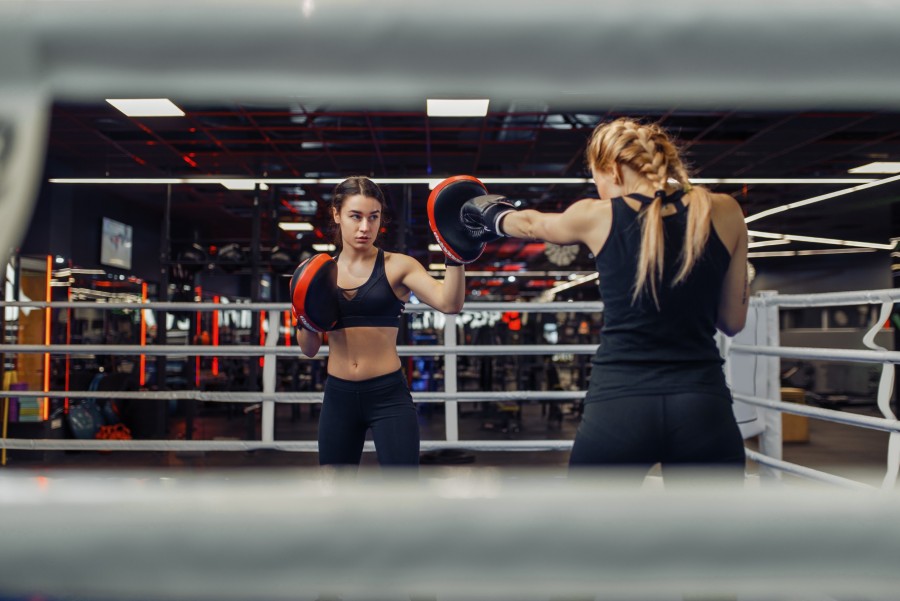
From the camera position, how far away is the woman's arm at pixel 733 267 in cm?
127

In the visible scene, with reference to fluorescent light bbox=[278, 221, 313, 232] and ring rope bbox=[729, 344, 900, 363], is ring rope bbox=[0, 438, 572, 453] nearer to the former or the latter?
ring rope bbox=[729, 344, 900, 363]

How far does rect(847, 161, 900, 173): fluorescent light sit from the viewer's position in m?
8.23

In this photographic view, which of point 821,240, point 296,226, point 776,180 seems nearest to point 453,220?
point 776,180

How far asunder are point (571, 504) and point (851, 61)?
232 mm

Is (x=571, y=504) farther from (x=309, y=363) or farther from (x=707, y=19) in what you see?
(x=309, y=363)

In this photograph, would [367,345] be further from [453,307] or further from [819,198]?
[819,198]

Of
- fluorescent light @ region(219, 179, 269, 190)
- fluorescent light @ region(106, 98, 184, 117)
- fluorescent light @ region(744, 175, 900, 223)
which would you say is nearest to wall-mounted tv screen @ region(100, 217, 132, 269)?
fluorescent light @ region(219, 179, 269, 190)

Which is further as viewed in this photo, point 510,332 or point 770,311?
point 510,332

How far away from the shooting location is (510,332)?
824 cm

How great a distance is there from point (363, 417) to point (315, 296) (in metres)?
0.38

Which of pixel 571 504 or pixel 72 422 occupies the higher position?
pixel 571 504

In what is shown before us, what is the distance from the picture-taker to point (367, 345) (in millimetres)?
2016

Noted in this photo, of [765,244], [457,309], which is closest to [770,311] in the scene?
[457,309]

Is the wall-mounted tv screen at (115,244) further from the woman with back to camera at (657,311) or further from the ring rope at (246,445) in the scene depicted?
the woman with back to camera at (657,311)
